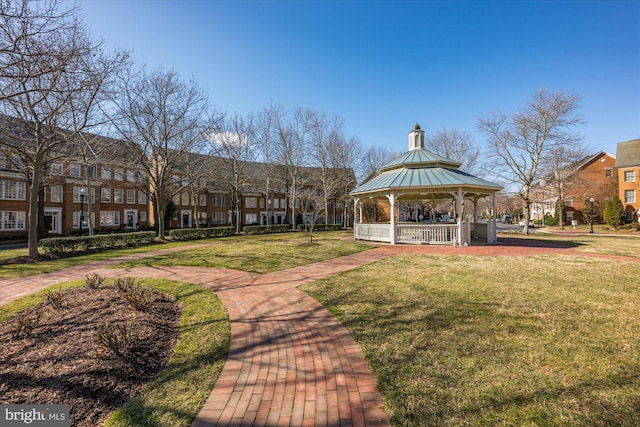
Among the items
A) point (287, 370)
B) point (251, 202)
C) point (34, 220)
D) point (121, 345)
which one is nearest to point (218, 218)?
point (251, 202)

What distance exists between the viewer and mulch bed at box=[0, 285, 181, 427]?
303cm

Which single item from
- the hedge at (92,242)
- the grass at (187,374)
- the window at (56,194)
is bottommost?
the grass at (187,374)

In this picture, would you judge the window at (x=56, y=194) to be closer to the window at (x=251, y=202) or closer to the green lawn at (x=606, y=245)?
the window at (x=251, y=202)

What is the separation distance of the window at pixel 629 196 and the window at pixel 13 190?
7579 centimetres

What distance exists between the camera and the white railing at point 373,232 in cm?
1712

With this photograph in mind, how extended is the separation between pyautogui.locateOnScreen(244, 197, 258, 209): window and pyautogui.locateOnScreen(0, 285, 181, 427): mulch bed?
1946 inches

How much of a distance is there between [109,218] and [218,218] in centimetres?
1688

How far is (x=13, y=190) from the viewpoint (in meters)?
29.7

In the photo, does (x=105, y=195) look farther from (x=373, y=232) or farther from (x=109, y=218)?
(x=373, y=232)

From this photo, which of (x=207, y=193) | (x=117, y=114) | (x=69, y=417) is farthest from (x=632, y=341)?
(x=207, y=193)

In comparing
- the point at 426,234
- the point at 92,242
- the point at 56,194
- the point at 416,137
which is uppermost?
the point at 416,137

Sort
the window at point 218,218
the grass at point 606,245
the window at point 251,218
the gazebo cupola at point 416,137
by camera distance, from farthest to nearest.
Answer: the window at point 251,218
the window at point 218,218
the gazebo cupola at point 416,137
the grass at point 606,245

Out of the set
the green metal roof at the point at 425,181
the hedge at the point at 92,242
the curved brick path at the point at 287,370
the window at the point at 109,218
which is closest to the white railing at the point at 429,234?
the green metal roof at the point at 425,181

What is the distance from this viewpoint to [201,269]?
9789 mm
